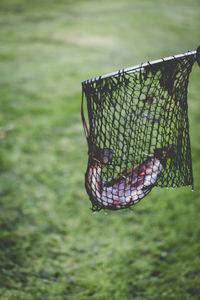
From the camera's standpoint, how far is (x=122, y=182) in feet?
6.08

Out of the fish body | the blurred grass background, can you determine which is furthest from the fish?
the blurred grass background

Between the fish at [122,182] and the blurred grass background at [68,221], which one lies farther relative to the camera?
the blurred grass background at [68,221]

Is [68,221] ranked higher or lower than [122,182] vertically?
lower

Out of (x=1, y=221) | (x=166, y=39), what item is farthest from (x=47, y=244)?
(x=166, y=39)

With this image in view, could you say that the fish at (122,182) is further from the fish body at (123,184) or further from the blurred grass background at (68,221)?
the blurred grass background at (68,221)

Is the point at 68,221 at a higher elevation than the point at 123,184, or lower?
lower

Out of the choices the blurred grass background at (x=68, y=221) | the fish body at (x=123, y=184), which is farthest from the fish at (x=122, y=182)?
the blurred grass background at (x=68, y=221)

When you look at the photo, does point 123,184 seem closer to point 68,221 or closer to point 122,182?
point 122,182

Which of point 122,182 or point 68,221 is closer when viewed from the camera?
point 122,182

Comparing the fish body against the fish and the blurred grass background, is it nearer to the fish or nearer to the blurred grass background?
the fish

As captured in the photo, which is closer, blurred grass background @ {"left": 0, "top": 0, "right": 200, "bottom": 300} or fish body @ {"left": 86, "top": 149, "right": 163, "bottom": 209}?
fish body @ {"left": 86, "top": 149, "right": 163, "bottom": 209}

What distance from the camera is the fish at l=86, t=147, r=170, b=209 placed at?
1.77 meters

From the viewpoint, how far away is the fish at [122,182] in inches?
69.7

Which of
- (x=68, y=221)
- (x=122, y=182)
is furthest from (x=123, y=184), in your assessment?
(x=68, y=221)
